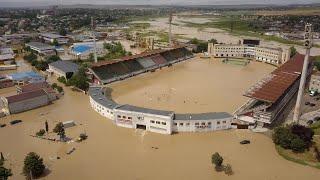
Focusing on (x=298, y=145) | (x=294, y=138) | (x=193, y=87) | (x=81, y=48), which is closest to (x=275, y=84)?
(x=294, y=138)

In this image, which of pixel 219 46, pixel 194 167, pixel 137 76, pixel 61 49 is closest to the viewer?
pixel 194 167

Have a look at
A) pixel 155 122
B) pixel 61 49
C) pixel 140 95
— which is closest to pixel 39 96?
pixel 140 95

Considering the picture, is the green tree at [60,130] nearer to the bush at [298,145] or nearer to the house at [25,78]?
the bush at [298,145]

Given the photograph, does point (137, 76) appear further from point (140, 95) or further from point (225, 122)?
point (225, 122)

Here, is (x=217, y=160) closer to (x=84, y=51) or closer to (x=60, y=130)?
(x=60, y=130)

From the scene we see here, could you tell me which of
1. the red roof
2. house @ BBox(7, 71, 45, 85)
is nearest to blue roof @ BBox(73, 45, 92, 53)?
house @ BBox(7, 71, 45, 85)

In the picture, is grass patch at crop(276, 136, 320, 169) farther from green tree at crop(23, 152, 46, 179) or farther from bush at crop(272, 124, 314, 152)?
green tree at crop(23, 152, 46, 179)
